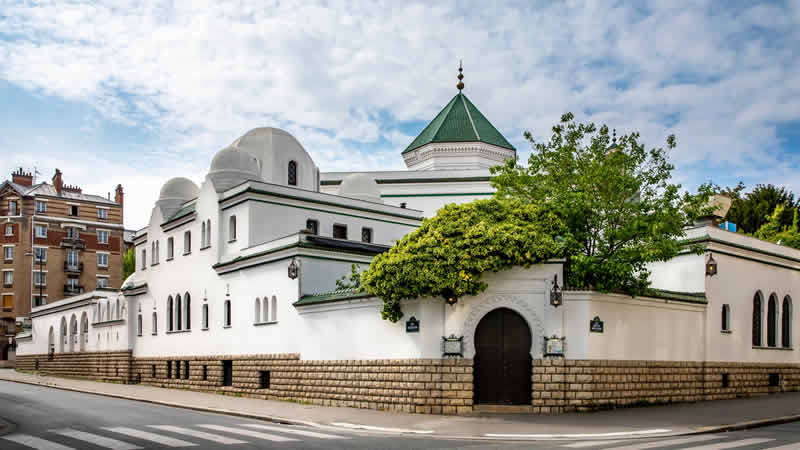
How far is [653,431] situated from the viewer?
52.3ft

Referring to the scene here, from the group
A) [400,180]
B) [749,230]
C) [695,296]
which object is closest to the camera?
[695,296]

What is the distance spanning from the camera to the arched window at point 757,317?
1103 inches

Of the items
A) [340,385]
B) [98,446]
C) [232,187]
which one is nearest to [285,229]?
[232,187]

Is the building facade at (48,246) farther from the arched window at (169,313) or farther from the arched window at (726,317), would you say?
the arched window at (726,317)

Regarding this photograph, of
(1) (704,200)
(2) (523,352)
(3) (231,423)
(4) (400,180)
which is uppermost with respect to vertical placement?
(4) (400,180)

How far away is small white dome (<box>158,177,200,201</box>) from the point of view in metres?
38.8

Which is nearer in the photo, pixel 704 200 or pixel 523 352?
pixel 523 352

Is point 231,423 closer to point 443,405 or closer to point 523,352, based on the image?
point 443,405

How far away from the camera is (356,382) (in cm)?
2225

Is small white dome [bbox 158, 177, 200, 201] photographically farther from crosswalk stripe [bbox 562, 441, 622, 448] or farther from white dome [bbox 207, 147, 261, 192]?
crosswalk stripe [bbox 562, 441, 622, 448]

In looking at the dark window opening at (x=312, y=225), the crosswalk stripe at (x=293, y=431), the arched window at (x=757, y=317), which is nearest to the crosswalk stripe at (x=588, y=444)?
the crosswalk stripe at (x=293, y=431)

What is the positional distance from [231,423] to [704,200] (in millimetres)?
14713

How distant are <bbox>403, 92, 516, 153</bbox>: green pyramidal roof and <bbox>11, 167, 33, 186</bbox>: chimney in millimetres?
45534

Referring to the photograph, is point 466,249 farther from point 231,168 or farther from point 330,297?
point 231,168
